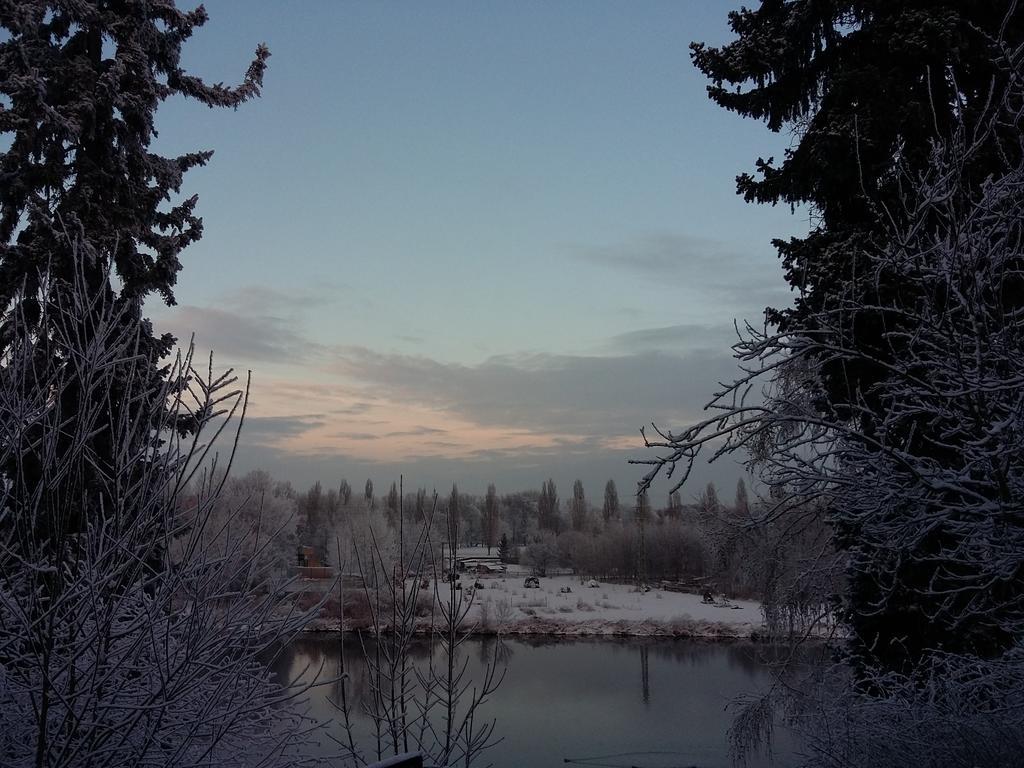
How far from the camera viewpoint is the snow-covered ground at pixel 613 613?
1578 inches

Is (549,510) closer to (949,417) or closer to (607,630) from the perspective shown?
(607,630)

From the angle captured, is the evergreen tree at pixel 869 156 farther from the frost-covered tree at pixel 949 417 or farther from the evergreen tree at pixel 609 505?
the evergreen tree at pixel 609 505

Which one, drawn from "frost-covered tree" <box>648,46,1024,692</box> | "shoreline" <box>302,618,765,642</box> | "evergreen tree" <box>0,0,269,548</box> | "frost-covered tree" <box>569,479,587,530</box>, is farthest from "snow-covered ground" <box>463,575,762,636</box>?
"frost-covered tree" <box>569,479,587,530</box>

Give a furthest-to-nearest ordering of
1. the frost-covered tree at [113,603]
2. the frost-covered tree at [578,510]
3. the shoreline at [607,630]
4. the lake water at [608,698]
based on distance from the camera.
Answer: the frost-covered tree at [578,510] → the shoreline at [607,630] → the lake water at [608,698] → the frost-covered tree at [113,603]

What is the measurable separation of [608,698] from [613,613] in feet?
72.2

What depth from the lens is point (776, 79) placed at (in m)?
9.97

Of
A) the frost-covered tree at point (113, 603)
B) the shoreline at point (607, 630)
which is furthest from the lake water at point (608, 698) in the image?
the frost-covered tree at point (113, 603)

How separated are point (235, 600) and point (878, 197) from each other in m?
7.62

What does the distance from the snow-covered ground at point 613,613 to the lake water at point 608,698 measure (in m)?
2.05

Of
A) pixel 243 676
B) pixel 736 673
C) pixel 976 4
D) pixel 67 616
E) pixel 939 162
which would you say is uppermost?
pixel 976 4

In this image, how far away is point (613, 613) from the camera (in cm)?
4656

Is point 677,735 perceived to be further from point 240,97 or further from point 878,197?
point 240,97

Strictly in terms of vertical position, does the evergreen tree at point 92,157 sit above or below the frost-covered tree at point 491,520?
above

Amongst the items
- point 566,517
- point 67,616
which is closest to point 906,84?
point 67,616
